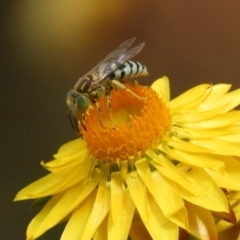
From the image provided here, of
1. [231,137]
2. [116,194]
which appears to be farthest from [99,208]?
[231,137]

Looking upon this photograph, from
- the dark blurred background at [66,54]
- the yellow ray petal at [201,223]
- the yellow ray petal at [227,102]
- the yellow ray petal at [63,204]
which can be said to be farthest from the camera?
the dark blurred background at [66,54]

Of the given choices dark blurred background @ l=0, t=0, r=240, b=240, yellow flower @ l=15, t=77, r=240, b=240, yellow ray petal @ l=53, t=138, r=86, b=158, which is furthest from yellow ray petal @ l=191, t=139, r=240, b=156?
dark blurred background @ l=0, t=0, r=240, b=240

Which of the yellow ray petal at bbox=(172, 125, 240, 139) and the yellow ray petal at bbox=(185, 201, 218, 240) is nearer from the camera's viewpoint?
the yellow ray petal at bbox=(185, 201, 218, 240)

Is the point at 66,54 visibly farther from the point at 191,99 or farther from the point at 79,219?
the point at 79,219

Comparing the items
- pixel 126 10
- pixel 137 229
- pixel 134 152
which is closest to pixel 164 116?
pixel 134 152

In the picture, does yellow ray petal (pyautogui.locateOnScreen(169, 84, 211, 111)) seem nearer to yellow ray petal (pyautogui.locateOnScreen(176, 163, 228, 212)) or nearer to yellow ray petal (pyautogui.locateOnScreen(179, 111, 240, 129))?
yellow ray petal (pyautogui.locateOnScreen(179, 111, 240, 129))

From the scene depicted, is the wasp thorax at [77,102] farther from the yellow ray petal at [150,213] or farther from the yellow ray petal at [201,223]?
the yellow ray petal at [201,223]


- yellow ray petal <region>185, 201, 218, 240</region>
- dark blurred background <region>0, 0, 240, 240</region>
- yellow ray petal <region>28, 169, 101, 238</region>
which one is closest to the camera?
yellow ray petal <region>185, 201, 218, 240</region>

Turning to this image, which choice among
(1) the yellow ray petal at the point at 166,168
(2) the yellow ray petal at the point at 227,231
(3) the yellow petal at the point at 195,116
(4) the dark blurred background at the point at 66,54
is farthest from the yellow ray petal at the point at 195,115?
(4) the dark blurred background at the point at 66,54
